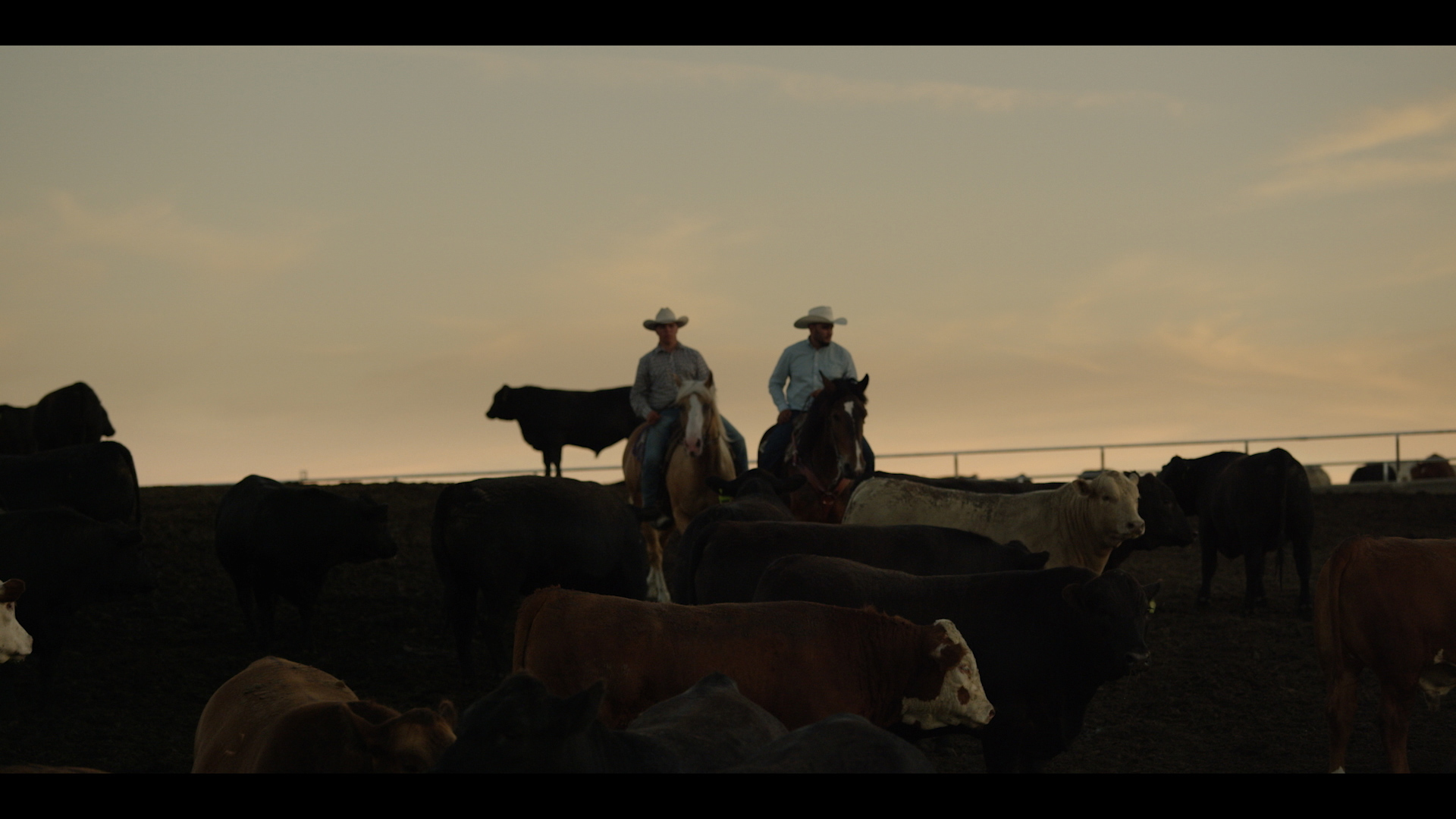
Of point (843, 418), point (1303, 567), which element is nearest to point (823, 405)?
point (843, 418)

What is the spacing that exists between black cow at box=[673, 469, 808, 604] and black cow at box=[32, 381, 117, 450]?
905cm

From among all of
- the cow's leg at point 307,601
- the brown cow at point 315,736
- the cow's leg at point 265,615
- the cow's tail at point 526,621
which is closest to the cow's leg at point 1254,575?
the cow's leg at point 307,601

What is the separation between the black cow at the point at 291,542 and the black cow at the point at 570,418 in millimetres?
14704

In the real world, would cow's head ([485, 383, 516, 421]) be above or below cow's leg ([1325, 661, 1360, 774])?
above

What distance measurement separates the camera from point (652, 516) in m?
11.3

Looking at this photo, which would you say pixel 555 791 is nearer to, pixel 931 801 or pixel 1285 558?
pixel 931 801

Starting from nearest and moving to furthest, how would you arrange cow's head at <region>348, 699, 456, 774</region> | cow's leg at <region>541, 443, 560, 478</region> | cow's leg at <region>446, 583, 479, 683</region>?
cow's head at <region>348, 699, 456, 774</region>, cow's leg at <region>446, 583, 479, 683</region>, cow's leg at <region>541, 443, 560, 478</region>

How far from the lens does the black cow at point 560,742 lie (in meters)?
3.24

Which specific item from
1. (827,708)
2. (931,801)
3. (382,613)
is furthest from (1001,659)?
(382,613)

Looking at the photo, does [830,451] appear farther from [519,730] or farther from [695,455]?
[519,730]

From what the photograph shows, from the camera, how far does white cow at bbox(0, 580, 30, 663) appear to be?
7.10 m

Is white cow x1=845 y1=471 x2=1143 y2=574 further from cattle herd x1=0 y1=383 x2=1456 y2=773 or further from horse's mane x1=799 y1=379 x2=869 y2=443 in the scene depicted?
horse's mane x1=799 y1=379 x2=869 y2=443

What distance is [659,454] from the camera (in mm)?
13062

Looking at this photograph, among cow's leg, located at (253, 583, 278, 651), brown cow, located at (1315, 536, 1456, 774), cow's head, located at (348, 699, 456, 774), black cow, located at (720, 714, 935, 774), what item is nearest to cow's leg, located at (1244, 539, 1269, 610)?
brown cow, located at (1315, 536, 1456, 774)
